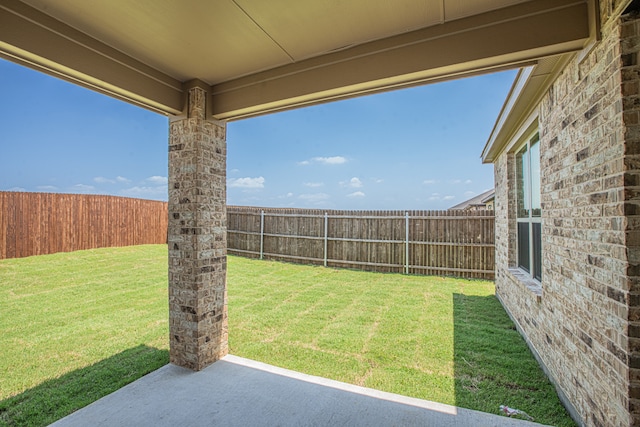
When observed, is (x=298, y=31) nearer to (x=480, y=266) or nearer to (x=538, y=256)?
(x=538, y=256)

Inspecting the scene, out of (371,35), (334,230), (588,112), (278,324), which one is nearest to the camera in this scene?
(588,112)

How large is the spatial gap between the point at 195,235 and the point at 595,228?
3.13 metres

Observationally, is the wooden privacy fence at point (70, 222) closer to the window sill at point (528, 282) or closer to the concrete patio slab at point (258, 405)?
the concrete patio slab at point (258, 405)

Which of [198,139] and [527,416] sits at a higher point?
[198,139]

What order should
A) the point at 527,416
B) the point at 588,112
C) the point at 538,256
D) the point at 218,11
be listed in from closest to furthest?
the point at 218,11
the point at 588,112
the point at 527,416
the point at 538,256

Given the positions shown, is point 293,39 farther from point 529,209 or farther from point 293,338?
point 529,209

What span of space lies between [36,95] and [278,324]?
25.4 ft

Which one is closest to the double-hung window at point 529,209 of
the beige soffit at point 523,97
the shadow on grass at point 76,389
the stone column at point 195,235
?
the beige soffit at point 523,97

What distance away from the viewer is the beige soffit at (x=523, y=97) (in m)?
2.46

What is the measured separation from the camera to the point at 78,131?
9.98 metres

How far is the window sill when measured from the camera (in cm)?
332

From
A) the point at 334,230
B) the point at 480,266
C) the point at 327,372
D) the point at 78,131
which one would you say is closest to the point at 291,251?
the point at 334,230

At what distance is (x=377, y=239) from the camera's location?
9.11m

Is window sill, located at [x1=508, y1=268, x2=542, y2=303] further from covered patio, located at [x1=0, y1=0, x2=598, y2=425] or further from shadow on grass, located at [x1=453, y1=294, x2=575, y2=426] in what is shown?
covered patio, located at [x1=0, y1=0, x2=598, y2=425]
